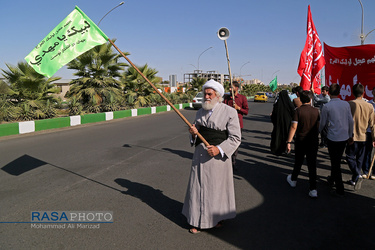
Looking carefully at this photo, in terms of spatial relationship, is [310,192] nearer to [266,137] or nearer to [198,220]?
[198,220]

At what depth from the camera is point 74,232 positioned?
3.16 m

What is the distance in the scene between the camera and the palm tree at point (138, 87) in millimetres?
21172

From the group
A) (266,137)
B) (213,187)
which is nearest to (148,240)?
(213,187)

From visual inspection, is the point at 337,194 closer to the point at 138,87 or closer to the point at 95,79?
the point at 95,79

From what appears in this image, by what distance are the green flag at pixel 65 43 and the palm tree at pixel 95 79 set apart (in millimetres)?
13495

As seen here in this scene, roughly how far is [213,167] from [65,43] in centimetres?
242

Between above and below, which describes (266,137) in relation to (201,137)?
below

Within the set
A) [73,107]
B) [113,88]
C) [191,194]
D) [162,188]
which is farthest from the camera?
[113,88]

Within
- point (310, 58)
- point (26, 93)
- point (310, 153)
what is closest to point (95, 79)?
point (26, 93)

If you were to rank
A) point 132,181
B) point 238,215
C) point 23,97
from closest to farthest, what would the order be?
point 238,215
point 132,181
point 23,97

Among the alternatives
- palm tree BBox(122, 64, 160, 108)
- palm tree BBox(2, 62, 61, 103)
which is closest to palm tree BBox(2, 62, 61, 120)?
palm tree BBox(2, 62, 61, 103)

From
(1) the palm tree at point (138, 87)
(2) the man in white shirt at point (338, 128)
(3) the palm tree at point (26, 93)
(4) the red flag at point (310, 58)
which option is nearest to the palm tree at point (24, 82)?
(3) the palm tree at point (26, 93)

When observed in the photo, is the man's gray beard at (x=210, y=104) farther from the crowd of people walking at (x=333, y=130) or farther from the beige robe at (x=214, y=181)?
the crowd of people walking at (x=333, y=130)

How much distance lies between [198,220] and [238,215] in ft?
2.41
